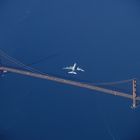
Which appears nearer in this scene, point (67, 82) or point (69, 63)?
point (67, 82)

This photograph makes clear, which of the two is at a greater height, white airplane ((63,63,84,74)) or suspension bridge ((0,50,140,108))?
white airplane ((63,63,84,74))

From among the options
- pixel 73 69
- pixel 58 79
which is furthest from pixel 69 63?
pixel 58 79

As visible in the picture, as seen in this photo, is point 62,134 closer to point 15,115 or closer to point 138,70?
point 15,115

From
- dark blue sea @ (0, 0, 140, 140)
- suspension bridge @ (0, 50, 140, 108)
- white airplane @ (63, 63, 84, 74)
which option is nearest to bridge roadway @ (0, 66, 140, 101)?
suspension bridge @ (0, 50, 140, 108)

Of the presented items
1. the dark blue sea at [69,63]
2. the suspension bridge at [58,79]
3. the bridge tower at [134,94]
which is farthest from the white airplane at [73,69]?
the bridge tower at [134,94]

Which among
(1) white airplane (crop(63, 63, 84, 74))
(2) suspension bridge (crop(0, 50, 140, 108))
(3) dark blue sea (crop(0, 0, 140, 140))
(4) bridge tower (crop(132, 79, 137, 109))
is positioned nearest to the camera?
(3) dark blue sea (crop(0, 0, 140, 140))

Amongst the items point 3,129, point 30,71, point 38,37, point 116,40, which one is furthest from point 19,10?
point 3,129

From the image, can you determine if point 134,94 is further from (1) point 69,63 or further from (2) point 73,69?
(1) point 69,63

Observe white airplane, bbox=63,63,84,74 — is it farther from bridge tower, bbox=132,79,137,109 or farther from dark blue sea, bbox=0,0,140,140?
bridge tower, bbox=132,79,137,109

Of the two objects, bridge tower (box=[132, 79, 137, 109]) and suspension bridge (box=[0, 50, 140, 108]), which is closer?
bridge tower (box=[132, 79, 137, 109])
